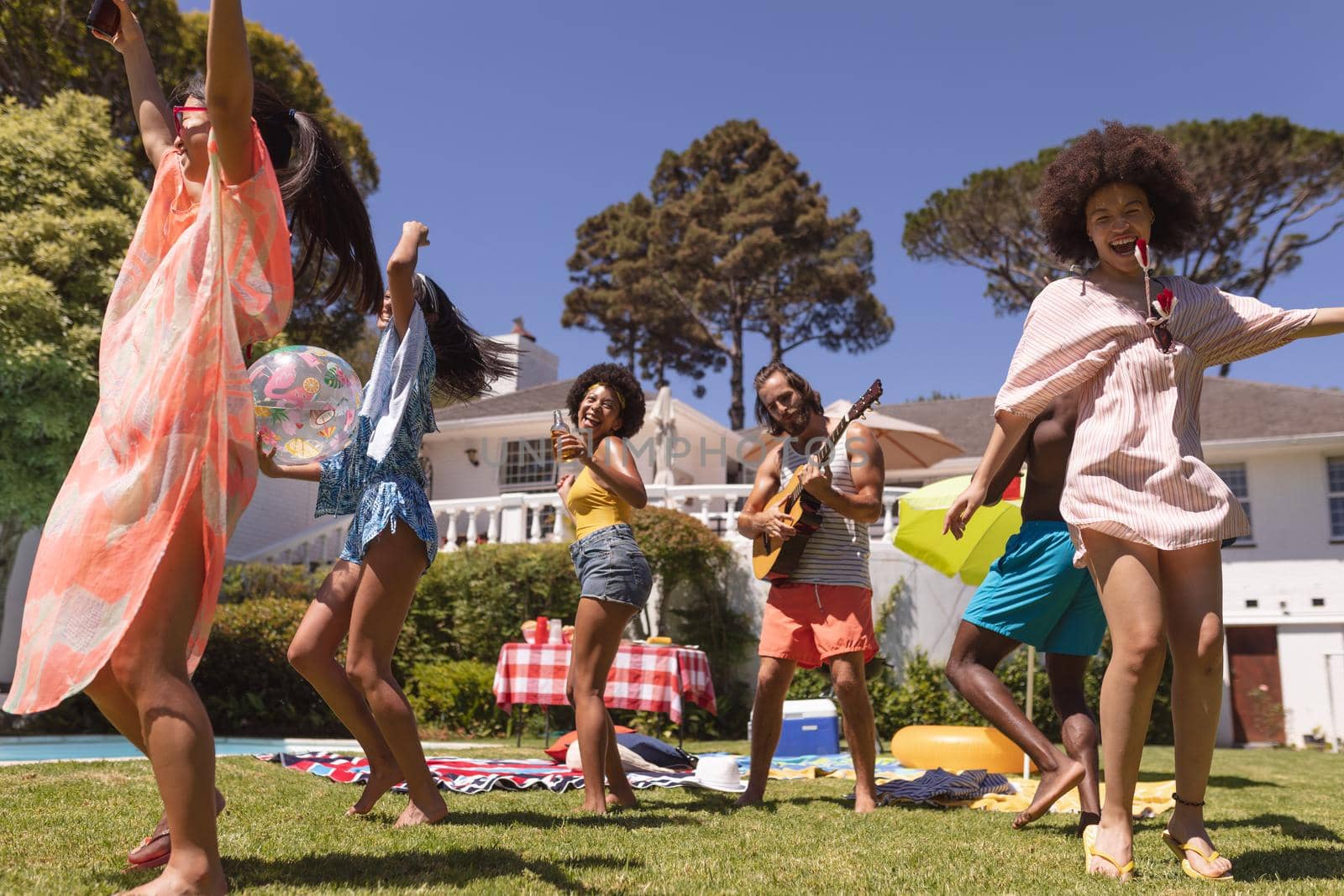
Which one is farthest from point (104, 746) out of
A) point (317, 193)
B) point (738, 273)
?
point (738, 273)

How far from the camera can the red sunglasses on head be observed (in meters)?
2.64

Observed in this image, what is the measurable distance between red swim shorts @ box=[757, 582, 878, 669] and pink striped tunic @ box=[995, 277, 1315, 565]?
1645 mm

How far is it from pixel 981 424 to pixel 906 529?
633 inches

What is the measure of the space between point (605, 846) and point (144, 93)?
2524 mm

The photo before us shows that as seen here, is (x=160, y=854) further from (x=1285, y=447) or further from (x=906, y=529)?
(x=1285, y=447)

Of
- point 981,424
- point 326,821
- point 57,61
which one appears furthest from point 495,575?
point 981,424

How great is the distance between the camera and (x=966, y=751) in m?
7.10

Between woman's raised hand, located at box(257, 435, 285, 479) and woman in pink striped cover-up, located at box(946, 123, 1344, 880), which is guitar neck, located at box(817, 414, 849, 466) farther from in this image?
woman's raised hand, located at box(257, 435, 285, 479)

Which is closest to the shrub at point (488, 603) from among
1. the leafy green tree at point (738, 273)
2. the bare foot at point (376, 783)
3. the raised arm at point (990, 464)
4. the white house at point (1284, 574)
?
the bare foot at point (376, 783)

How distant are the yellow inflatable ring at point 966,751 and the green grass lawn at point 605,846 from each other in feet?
7.15

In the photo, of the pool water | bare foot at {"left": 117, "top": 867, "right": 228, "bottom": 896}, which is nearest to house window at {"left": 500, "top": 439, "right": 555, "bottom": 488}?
the pool water

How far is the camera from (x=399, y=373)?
3684 millimetres

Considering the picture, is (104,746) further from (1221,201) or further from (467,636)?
(1221,201)

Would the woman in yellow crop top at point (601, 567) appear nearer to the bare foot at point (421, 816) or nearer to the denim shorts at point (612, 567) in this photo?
the denim shorts at point (612, 567)
